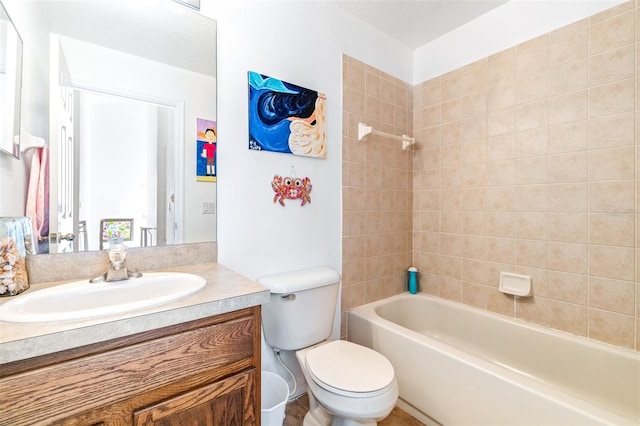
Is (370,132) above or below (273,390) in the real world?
above

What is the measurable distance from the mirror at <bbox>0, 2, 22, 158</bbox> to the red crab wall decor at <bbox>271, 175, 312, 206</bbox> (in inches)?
39.2

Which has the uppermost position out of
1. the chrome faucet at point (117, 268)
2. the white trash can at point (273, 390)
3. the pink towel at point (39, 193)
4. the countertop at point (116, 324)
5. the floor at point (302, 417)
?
the pink towel at point (39, 193)

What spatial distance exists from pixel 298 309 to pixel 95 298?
83 centimetres

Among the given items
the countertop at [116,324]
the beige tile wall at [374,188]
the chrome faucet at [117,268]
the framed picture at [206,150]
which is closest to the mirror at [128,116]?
the framed picture at [206,150]

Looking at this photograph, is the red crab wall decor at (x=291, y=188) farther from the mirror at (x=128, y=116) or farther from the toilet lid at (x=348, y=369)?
the toilet lid at (x=348, y=369)

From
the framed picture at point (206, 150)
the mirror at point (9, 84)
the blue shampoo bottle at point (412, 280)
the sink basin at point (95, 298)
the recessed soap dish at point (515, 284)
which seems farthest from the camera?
the blue shampoo bottle at point (412, 280)

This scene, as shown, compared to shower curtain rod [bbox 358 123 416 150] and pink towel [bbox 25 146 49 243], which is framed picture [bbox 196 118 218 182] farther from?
shower curtain rod [bbox 358 123 416 150]

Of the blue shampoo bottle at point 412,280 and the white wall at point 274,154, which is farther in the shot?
the blue shampoo bottle at point 412,280

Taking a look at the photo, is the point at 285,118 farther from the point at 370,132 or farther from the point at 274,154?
the point at 370,132

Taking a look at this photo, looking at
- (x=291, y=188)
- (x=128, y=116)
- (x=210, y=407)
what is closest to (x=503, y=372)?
(x=210, y=407)

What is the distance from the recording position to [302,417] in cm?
155

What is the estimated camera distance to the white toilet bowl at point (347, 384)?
3.69 feet

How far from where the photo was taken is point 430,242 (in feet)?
7.31

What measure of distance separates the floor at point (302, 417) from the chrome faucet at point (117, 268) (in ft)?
3.59
